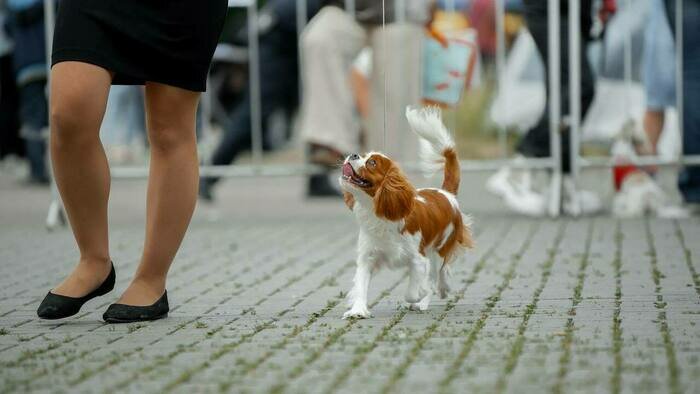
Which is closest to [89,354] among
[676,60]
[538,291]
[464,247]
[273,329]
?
[273,329]

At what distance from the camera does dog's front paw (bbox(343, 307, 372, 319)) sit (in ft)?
17.1

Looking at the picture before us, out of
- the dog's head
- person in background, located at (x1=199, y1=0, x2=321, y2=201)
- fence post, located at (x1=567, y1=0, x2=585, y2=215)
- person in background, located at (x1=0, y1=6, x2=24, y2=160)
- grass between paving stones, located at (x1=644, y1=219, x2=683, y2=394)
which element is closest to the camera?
grass between paving stones, located at (x1=644, y1=219, x2=683, y2=394)

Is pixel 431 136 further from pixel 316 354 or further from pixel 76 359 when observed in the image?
pixel 76 359

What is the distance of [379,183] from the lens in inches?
201

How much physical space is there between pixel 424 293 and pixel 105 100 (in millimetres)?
1385

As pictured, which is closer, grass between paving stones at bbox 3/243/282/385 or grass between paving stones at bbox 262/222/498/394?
grass between paving stones at bbox 262/222/498/394

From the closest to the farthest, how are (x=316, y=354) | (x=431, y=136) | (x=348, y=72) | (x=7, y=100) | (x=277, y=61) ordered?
(x=316, y=354) → (x=431, y=136) → (x=348, y=72) → (x=277, y=61) → (x=7, y=100)

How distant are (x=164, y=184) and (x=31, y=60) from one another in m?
7.46

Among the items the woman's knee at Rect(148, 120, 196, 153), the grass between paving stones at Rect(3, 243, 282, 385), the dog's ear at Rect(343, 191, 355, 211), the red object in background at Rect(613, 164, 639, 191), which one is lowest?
the grass between paving stones at Rect(3, 243, 282, 385)

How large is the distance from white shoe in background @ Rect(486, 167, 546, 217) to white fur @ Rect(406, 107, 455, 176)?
3446mm

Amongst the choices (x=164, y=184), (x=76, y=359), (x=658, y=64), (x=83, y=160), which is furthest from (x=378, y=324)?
(x=658, y=64)

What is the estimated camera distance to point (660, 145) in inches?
372

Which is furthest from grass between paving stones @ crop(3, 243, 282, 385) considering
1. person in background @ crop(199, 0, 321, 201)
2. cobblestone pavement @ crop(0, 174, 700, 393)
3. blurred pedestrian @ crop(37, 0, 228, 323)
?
person in background @ crop(199, 0, 321, 201)

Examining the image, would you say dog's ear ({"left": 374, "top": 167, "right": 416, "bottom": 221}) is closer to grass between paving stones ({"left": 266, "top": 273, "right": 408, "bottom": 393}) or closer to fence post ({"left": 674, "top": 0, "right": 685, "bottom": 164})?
grass between paving stones ({"left": 266, "top": 273, "right": 408, "bottom": 393})
